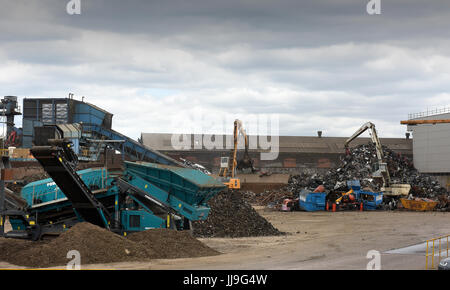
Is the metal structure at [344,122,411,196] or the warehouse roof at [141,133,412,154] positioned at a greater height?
the warehouse roof at [141,133,412,154]

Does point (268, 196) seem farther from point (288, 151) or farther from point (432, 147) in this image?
point (288, 151)

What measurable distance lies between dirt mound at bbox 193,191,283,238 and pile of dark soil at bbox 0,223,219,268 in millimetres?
6318

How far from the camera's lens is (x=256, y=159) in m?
73.6

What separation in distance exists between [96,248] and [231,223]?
32.5 feet

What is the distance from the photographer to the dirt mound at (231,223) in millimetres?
23688

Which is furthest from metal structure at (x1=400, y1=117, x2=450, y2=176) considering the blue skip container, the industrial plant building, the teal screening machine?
the teal screening machine

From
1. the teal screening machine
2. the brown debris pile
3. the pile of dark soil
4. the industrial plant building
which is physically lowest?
the brown debris pile

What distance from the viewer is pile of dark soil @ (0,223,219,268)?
15.1m

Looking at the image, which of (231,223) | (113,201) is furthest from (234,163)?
(113,201)

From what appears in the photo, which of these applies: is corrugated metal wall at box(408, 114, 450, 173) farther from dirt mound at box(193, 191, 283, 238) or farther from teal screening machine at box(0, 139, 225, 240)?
teal screening machine at box(0, 139, 225, 240)

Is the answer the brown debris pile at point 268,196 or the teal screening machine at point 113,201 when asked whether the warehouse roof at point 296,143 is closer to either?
the brown debris pile at point 268,196

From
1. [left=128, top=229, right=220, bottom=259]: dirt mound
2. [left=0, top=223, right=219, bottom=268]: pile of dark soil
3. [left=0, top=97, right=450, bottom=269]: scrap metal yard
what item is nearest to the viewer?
[left=0, top=223, right=219, bottom=268]: pile of dark soil

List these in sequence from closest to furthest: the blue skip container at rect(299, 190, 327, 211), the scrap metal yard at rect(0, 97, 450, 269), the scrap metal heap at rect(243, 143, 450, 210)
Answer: the scrap metal yard at rect(0, 97, 450, 269) → the blue skip container at rect(299, 190, 327, 211) → the scrap metal heap at rect(243, 143, 450, 210)
